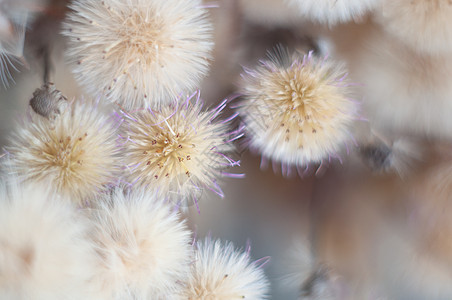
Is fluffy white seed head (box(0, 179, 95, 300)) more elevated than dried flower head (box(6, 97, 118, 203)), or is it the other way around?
dried flower head (box(6, 97, 118, 203))

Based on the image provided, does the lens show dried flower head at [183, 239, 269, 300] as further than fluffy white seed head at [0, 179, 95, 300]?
Yes

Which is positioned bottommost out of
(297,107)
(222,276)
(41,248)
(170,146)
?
(41,248)

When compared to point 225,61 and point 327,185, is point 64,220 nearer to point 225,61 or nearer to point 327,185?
point 225,61

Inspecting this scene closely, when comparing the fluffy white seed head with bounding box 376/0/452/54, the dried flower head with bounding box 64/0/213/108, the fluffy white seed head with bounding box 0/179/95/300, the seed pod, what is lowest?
the fluffy white seed head with bounding box 0/179/95/300

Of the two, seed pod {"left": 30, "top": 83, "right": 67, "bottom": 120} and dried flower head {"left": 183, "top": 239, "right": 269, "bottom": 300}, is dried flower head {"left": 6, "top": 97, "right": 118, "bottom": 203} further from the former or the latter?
dried flower head {"left": 183, "top": 239, "right": 269, "bottom": 300}

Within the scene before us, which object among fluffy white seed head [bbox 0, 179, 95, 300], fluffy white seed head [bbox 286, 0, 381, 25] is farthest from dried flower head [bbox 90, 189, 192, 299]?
fluffy white seed head [bbox 286, 0, 381, 25]

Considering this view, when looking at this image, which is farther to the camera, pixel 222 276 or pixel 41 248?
pixel 222 276

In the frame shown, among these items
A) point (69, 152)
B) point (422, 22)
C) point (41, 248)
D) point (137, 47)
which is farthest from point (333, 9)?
point (41, 248)

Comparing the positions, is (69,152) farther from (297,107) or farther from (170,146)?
(297,107)

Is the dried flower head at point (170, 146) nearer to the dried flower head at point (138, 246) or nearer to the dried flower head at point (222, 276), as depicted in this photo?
the dried flower head at point (138, 246)
